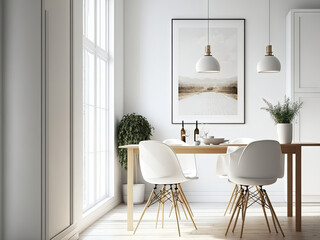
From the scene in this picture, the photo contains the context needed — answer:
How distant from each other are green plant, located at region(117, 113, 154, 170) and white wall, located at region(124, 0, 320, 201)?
1.25 feet

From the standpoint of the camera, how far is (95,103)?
5004 mm

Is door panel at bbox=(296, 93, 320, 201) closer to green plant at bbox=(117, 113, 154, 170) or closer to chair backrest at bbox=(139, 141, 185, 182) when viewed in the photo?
green plant at bbox=(117, 113, 154, 170)

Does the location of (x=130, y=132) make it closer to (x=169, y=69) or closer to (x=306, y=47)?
(x=169, y=69)

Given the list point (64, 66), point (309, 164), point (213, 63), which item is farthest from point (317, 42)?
point (64, 66)

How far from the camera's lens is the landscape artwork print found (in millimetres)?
6168

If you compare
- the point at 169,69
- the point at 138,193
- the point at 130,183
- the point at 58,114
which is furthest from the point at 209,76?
the point at 58,114

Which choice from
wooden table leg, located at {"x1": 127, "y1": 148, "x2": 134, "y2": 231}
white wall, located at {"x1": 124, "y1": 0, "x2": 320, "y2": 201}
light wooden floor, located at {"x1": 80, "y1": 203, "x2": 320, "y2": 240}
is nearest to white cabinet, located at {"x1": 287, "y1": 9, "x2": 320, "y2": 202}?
white wall, located at {"x1": 124, "y1": 0, "x2": 320, "y2": 201}

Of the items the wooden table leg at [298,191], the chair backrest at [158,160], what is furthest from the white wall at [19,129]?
the wooden table leg at [298,191]

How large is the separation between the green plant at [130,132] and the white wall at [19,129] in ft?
9.04

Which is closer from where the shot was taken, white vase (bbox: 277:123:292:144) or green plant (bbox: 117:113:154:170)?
white vase (bbox: 277:123:292:144)

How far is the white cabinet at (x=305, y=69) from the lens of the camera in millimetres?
5832

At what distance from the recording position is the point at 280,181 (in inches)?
240

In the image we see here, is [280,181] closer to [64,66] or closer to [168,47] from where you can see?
[168,47]

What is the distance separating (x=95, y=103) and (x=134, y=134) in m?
0.91
